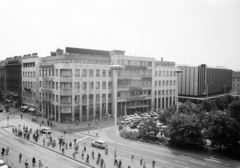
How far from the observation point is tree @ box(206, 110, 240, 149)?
46.2m

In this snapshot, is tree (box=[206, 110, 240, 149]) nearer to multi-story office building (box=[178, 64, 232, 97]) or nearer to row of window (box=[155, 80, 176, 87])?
row of window (box=[155, 80, 176, 87])

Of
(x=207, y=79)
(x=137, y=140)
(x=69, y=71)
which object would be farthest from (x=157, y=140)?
(x=207, y=79)

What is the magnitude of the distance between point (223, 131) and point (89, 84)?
46571mm

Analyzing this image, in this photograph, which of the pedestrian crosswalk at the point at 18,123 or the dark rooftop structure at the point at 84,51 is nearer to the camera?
the pedestrian crosswalk at the point at 18,123

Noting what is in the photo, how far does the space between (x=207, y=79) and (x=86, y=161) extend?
101 m

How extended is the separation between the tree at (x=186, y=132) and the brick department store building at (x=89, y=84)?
3527 centimetres

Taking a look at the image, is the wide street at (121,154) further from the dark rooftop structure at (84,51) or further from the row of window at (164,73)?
the row of window at (164,73)

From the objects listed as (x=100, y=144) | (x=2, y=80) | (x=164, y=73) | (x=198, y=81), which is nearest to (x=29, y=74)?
(x=2, y=80)

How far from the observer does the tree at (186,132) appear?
4806 cm

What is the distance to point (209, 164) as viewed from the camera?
42.4 m

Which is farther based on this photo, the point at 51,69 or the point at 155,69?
the point at 155,69

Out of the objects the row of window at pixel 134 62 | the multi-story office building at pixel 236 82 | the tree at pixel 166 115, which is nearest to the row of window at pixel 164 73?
the row of window at pixel 134 62

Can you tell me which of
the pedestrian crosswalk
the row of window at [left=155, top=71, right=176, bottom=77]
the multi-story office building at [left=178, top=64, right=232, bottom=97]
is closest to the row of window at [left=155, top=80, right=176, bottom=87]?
the row of window at [left=155, top=71, right=176, bottom=77]

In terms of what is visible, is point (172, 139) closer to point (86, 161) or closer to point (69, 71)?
point (86, 161)
